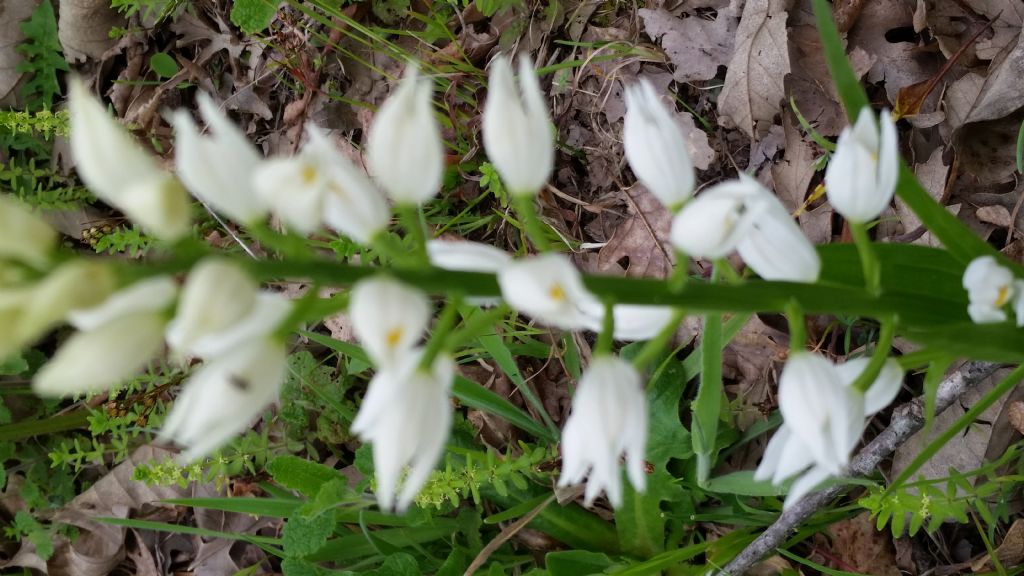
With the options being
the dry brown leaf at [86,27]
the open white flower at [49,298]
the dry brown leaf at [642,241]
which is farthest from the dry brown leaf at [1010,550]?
the dry brown leaf at [86,27]

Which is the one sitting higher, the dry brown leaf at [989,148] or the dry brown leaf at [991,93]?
the dry brown leaf at [991,93]

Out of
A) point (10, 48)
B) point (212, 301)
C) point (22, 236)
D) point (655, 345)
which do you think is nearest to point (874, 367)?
point (655, 345)

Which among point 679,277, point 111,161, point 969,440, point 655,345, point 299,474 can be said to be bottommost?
point 299,474

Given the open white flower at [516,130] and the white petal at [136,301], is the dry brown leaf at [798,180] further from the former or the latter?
the white petal at [136,301]

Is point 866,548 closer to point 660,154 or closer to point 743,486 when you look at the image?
point 743,486

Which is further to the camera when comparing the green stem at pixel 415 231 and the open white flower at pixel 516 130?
the open white flower at pixel 516 130

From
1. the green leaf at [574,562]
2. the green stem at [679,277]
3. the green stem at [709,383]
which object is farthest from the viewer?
the green leaf at [574,562]

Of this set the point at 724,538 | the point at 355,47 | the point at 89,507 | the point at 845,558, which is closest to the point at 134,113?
the point at 355,47

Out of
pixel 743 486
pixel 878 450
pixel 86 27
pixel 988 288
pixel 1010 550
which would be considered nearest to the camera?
pixel 988 288
